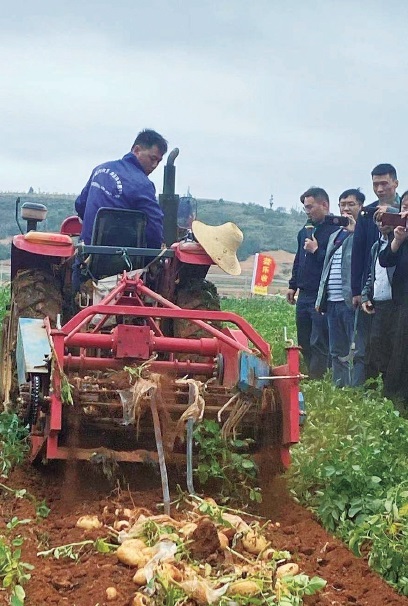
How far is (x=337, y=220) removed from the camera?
8.41 m

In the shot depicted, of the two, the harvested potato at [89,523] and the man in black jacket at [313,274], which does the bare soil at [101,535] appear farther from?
the man in black jacket at [313,274]

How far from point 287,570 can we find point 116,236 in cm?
298

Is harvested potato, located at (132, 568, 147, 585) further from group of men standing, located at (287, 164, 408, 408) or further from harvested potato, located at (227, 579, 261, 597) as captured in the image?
group of men standing, located at (287, 164, 408, 408)

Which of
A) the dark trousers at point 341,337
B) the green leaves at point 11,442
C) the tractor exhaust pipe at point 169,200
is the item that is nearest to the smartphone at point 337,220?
the dark trousers at point 341,337

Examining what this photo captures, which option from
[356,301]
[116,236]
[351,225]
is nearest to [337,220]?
[351,225]

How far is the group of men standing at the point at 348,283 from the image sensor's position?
7312mm

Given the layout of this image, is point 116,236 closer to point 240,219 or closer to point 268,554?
point 268,554

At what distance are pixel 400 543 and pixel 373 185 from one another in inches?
168

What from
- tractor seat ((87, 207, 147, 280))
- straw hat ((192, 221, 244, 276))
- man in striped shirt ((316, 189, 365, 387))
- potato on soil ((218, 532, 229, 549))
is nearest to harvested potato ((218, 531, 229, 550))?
potato on soil ((218, 532, 229, 549))

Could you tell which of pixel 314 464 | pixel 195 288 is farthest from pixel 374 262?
pixel 314 464

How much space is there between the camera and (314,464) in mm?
5027

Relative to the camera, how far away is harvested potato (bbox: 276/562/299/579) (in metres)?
3.35

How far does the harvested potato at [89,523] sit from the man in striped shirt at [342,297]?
4.33 meters

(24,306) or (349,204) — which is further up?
(349,204)
